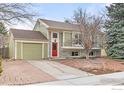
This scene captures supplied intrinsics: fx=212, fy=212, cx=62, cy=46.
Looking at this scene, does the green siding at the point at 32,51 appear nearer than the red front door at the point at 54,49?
Yes

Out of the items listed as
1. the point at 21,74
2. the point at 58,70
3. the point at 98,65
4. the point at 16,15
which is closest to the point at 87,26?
the point at 98,65

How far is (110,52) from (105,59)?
57 centimetres

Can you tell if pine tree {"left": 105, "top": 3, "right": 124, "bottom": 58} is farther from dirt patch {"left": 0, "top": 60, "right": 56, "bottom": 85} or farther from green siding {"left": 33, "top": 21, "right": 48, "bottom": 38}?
dirt patch {"left": 0, "top": 60, "right": 56, "bottom": 85}

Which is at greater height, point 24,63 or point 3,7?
point 3,7

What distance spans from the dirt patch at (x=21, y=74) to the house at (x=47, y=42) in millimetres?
437

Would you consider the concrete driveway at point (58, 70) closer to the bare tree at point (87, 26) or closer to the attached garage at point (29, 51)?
the attached garage at point (29, 51)

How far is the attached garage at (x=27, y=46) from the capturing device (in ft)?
32.0

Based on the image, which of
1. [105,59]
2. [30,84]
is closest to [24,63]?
[30,84]

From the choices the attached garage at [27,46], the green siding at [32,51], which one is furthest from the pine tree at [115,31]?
the green siding at [32,51]

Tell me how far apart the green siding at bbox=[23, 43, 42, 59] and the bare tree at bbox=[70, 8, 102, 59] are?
92.9 inches

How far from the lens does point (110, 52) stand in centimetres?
1191

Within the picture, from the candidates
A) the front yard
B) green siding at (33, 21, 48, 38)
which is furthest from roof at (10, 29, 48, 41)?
the front yard

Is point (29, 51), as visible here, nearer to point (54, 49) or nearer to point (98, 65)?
point (54, 49)

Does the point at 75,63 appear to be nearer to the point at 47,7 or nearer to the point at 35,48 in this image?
the point at 35,48
